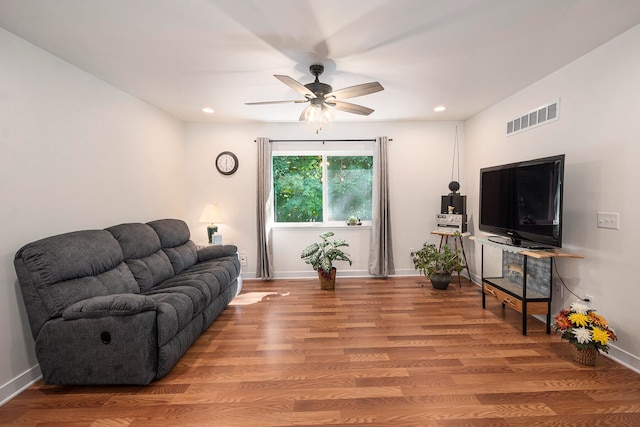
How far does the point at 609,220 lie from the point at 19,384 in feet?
15.0

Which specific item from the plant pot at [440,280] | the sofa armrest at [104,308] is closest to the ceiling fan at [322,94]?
the sofa armrest at [104,308]

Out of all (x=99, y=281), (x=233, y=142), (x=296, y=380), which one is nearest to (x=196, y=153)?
(x=233, y=142)

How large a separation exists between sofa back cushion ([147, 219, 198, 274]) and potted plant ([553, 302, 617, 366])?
366 centimetres

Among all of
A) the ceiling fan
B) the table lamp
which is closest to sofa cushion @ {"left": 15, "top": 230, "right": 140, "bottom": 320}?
the table lamp

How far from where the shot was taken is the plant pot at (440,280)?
149 inches

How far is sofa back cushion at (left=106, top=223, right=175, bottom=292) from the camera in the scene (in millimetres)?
2596

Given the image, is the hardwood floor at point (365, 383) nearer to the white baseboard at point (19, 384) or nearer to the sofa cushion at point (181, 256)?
the white baseboard at point (19, 384)

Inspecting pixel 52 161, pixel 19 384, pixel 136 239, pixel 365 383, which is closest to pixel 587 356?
pixel 365 383

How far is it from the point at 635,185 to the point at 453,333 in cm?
182

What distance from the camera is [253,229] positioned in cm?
445

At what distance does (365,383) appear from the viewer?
1.94m

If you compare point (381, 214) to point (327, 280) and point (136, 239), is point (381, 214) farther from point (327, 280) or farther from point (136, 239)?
point (136, 239)

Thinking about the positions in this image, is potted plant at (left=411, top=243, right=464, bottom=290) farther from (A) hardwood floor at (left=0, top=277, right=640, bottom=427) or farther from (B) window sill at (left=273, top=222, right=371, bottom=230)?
(B) window sill at (left=273, top=222, right=371, bottom=230)

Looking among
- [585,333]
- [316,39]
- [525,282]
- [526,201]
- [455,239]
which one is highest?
[316,39]
